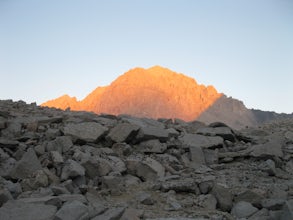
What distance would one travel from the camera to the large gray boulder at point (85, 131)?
25.5ft

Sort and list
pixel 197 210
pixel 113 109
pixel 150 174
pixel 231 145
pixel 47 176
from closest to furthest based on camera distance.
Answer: pixel 197 210, pixel 47 176, pixel 150 174, pixel 231 145, pixel 113 109

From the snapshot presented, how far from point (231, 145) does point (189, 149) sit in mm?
1470

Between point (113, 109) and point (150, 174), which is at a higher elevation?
point (113, 109)

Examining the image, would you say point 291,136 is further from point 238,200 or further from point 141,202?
point 141,202

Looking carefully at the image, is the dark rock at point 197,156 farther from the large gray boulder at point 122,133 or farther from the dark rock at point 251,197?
the dark rock at point 251,197

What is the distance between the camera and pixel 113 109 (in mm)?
57531

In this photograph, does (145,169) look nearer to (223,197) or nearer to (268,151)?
(223,197)

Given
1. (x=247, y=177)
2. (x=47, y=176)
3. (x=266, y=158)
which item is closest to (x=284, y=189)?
(x=247, y=177)

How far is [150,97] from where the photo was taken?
57.4 metres

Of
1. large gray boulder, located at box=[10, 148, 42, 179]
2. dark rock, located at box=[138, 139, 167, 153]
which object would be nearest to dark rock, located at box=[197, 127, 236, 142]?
dark rock, located at box=[138, 139, 167, 153]

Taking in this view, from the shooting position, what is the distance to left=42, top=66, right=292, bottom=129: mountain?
181 feet

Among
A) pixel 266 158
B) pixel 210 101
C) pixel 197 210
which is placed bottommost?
pixel 197 210

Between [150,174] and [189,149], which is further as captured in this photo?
[189,149]

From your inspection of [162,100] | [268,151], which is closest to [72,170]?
[268,151]
